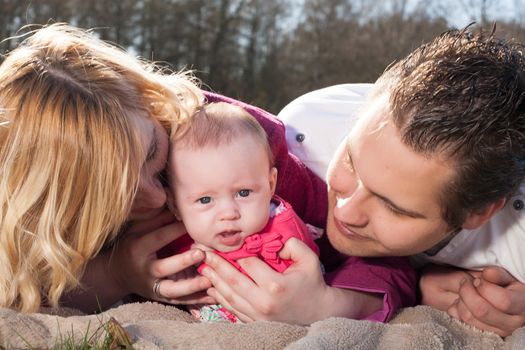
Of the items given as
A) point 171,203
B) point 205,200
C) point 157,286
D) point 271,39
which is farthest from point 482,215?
point 271,39

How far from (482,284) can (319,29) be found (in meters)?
17.3

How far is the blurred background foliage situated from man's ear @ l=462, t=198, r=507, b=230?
14951mm

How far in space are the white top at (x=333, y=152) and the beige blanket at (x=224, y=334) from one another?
483 mm

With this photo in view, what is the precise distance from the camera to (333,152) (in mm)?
3287

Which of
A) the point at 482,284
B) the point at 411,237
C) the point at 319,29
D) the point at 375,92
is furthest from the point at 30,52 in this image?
the point at 319,29

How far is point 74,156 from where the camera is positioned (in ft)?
7.99

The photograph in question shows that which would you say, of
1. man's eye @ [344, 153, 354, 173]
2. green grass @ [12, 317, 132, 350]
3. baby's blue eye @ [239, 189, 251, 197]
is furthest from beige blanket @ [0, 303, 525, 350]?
man's eye @ [344, 153, 354, 173]

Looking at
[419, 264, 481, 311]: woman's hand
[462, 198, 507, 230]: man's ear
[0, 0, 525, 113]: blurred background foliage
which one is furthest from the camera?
[0, 0, 525, 113]: blurred background foliage

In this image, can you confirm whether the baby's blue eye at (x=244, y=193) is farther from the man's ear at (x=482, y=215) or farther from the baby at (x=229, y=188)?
the man's ear at (x=482, y=215)

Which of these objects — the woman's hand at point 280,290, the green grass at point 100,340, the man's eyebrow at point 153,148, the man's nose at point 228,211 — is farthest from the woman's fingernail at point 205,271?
the green grass at point 100,340

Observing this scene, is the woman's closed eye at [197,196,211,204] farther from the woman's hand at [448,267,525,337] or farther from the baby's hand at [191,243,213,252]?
the woman's hand at [448,267,525,337]

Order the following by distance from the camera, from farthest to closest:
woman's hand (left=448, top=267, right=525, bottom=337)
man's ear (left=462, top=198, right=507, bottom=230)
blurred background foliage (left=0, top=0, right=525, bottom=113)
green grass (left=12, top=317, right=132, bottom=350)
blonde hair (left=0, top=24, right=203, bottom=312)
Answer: blurred background foliage (left=0, top=0, right=525, bottom=113), woman's hand (left=448, top=267, right=525, bottom=337), man's ear (left=462, top=198, right=507, bottom=230), blonde hair (left=0, top=24, right=203, bottom=312), green grass (left=12, top=317, right=132, bottom=350)

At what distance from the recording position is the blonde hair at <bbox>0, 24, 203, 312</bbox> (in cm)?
243

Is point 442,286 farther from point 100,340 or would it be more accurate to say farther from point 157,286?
point 100,340
